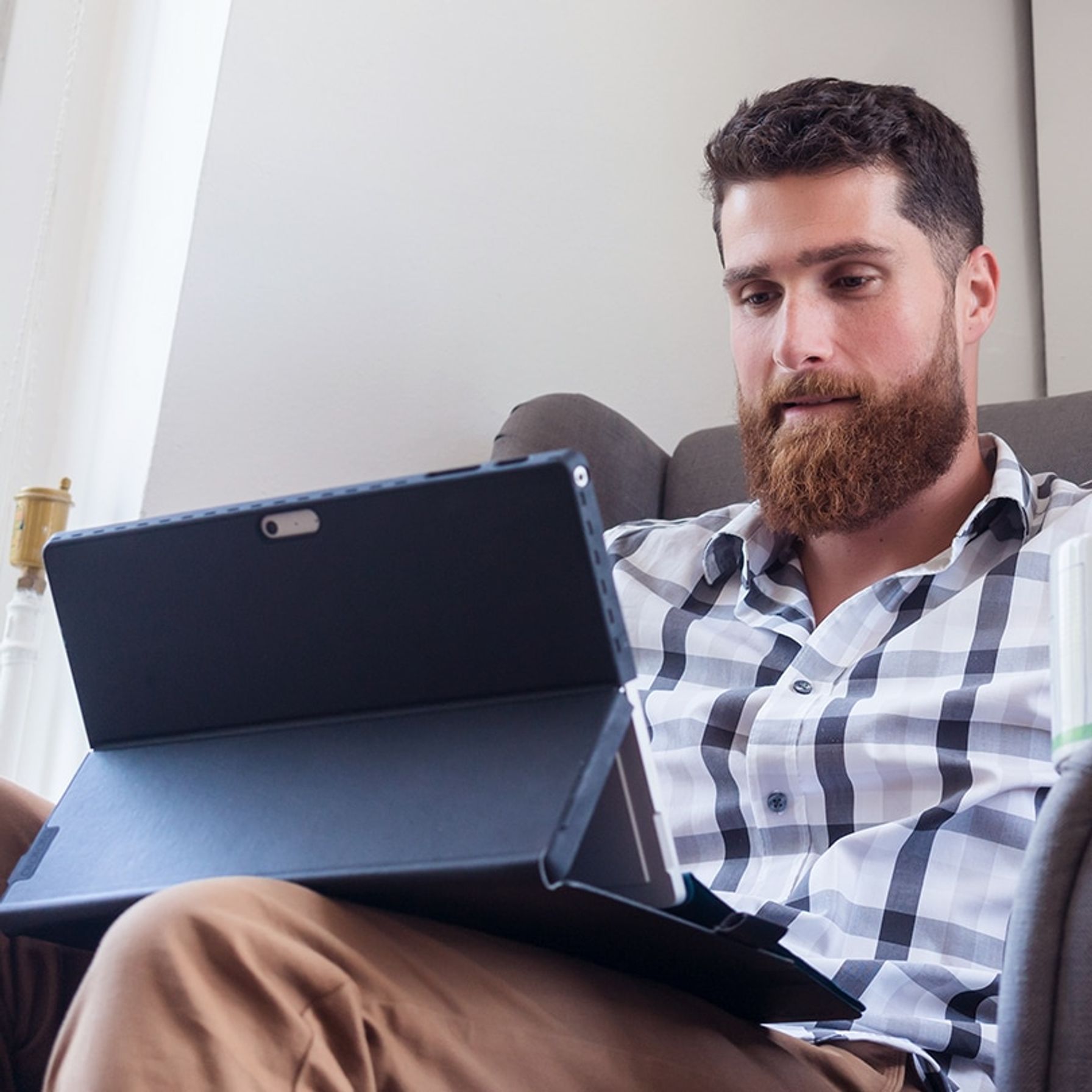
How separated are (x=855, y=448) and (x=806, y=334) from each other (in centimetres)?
12

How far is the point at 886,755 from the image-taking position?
1156mm

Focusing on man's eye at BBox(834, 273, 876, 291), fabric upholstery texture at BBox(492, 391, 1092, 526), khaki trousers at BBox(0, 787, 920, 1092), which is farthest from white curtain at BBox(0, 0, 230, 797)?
khaki trousers at BBox(0, 787, 920, 1092)

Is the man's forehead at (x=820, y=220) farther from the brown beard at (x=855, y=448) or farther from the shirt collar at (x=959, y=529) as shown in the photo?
the shirt collar at (x=959, y=529)

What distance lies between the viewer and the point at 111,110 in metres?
1.88

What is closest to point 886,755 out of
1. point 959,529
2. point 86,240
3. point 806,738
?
point 806,738

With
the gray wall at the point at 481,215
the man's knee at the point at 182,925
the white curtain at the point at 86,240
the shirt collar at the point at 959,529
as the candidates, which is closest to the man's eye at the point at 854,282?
the shirt collar at the point at 959,529

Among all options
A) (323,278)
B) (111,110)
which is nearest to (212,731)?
(323,278)

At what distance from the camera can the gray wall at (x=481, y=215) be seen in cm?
164

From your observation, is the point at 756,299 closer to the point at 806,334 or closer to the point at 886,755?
the point at 806,334

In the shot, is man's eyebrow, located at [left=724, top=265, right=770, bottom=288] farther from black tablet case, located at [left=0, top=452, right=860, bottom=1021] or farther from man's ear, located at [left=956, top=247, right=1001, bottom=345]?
black tablet case, located at [left=0, top=452, right=860, bottom=1021]

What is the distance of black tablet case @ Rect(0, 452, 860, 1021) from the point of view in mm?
Answer: 738

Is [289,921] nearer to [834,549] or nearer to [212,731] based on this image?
[212,731]

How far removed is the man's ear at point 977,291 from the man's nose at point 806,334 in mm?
198

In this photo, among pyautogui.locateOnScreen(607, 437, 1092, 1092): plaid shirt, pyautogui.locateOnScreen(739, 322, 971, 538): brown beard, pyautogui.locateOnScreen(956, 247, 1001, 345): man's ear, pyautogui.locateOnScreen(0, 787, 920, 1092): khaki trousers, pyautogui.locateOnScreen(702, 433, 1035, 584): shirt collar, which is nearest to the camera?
pyautogui.locateOnScreen(0, 787, 920, 1092): khaki trousers
